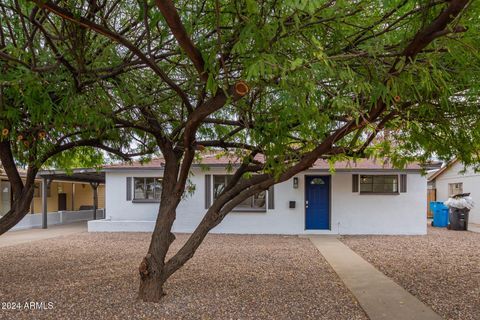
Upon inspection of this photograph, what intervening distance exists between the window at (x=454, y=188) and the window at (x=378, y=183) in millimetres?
8850

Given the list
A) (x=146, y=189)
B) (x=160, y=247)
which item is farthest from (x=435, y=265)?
(x=146, y=189)

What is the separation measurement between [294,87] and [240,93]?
0.51 m

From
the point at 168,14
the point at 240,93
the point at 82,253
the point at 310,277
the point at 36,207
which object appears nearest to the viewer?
the point at 168,14

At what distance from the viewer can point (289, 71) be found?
9.16ft

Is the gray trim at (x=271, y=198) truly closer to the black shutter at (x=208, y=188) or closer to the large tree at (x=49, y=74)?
the black shutter at (x=208, y=188)

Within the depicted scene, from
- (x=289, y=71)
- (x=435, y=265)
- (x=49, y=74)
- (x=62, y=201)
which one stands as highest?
(x=49, y=74)

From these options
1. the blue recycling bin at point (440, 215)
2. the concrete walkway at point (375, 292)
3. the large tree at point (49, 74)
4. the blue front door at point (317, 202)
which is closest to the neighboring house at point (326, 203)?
the blue front door at point (317, 202)

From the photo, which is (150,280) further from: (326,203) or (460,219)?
(460,219)

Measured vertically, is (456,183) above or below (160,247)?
above

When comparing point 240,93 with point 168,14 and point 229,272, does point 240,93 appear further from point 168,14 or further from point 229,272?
point 229,272

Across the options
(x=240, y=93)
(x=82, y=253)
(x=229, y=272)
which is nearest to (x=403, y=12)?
(x=240, y=93)

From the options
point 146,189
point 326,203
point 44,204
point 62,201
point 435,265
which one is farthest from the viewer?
point 62,201

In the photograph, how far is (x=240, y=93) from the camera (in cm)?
341

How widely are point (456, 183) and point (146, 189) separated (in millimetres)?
16384
